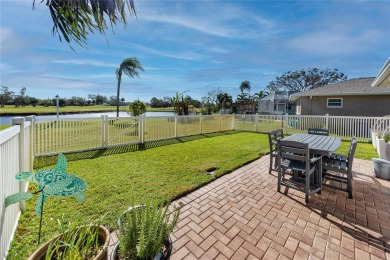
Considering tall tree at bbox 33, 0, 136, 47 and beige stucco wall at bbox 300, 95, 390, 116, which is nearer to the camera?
tall tree at bbox 33, 0, 136, 47

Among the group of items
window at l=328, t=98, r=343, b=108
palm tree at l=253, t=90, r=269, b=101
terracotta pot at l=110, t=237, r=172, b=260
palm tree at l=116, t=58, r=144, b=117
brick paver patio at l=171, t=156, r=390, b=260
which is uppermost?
palm tree at l=253, t=90, r=269, b=101

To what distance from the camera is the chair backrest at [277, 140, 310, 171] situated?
119 inches

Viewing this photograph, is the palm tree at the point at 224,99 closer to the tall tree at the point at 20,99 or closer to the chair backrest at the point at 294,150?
the chair backrest at the point at 294,150

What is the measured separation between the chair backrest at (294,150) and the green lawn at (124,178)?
5.43ft

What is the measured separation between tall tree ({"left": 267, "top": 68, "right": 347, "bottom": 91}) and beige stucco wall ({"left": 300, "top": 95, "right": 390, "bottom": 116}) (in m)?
28.0

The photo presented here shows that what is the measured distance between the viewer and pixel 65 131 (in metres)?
6.11

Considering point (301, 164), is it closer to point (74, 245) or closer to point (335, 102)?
point (74, 245)

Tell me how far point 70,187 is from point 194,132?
949 centimetres

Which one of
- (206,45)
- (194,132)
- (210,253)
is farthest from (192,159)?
(206,45)

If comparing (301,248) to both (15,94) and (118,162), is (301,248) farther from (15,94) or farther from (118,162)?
(15,94)

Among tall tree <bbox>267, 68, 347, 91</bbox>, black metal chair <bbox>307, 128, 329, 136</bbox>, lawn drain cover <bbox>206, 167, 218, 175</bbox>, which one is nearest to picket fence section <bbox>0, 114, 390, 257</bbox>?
lawn drain cover <bbox>206, 167, 218, 175</bbox>

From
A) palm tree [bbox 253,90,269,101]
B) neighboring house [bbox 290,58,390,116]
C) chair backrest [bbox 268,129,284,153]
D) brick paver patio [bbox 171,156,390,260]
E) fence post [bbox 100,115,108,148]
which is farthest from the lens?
palm tree [bbox 253,90,269,101]

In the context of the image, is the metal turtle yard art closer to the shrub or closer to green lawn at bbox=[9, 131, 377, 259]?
green lawn at bbox=[9, 131, 377, 259]

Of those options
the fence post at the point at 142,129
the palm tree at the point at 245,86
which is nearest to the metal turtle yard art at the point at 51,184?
the fence post at the point at 142,129
